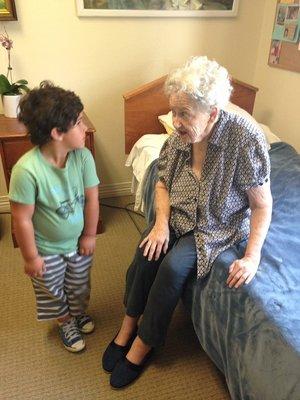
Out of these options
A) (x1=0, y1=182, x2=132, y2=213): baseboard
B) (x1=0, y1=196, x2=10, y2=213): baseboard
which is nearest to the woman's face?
(x1=0, y1=182, x2=132, y2=213): baseboard

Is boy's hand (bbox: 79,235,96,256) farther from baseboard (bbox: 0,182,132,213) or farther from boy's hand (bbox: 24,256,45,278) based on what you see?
baseboard (bbox: 0,182,132,213)

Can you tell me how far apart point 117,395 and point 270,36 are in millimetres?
2217

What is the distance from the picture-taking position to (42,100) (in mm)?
1011

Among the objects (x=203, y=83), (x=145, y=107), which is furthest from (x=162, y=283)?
(x=145, y=107)

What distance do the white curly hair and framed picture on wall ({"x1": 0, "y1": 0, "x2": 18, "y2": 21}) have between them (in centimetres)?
126

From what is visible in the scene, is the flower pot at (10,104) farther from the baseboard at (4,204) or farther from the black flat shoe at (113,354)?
the black flat shoe at (113,354)

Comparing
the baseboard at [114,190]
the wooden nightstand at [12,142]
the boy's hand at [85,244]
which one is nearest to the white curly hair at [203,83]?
the boy's hand at [85,244]

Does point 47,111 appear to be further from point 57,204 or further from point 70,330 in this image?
point 70,330

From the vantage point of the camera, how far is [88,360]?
4.50 feet

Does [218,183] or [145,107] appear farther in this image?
[145,107]

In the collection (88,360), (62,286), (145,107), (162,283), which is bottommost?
(88,360)

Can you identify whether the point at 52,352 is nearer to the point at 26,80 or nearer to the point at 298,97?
the point at 26,80

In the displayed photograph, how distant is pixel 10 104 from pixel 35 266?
1.13 metres

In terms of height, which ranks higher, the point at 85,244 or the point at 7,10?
the point at 7,10
